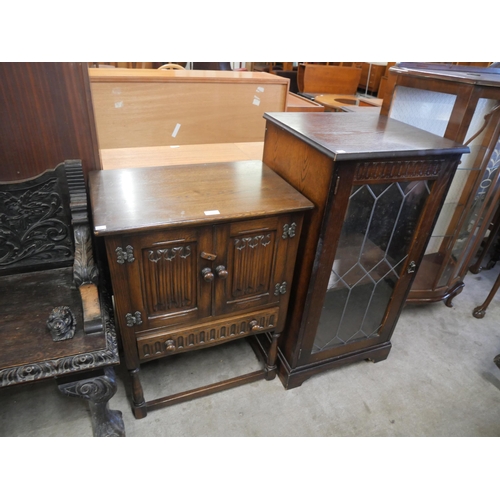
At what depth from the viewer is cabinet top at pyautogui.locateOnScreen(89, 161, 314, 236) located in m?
0.98

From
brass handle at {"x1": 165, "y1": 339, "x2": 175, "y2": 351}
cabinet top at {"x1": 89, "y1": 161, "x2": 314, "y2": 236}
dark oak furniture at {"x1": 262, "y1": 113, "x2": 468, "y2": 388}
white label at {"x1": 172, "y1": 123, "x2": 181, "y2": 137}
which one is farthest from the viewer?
white label at {"x1": 172, "y1": 123, "x2": 181, "y2": 137}

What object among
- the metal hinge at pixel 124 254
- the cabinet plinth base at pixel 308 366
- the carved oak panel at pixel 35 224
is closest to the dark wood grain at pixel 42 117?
the carved oak panel at pixel 35 224

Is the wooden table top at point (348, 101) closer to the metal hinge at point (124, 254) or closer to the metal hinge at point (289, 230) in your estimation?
the metal hinge at point (289, 230)

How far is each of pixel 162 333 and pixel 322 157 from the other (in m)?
0.76

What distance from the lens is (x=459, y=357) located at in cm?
176

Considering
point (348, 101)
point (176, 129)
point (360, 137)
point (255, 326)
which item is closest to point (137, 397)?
point (255, 326)

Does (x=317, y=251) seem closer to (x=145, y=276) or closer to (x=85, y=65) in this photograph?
(x=145, y=276)

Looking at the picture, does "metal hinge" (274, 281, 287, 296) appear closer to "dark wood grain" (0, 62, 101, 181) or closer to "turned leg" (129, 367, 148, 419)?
"turned leg" (129, 367, 148, 419)

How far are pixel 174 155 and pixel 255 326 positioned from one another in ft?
2.69

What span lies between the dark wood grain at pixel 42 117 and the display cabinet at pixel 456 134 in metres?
1.21

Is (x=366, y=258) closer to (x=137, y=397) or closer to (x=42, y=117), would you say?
(x=137, y=397)

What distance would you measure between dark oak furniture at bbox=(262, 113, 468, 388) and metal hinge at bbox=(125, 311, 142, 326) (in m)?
0.56

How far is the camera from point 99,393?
3.56ft

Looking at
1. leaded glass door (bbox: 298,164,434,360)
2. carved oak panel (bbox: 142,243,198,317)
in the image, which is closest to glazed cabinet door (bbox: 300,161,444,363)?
leaded glass door (bbox: 298,164,434,360)
